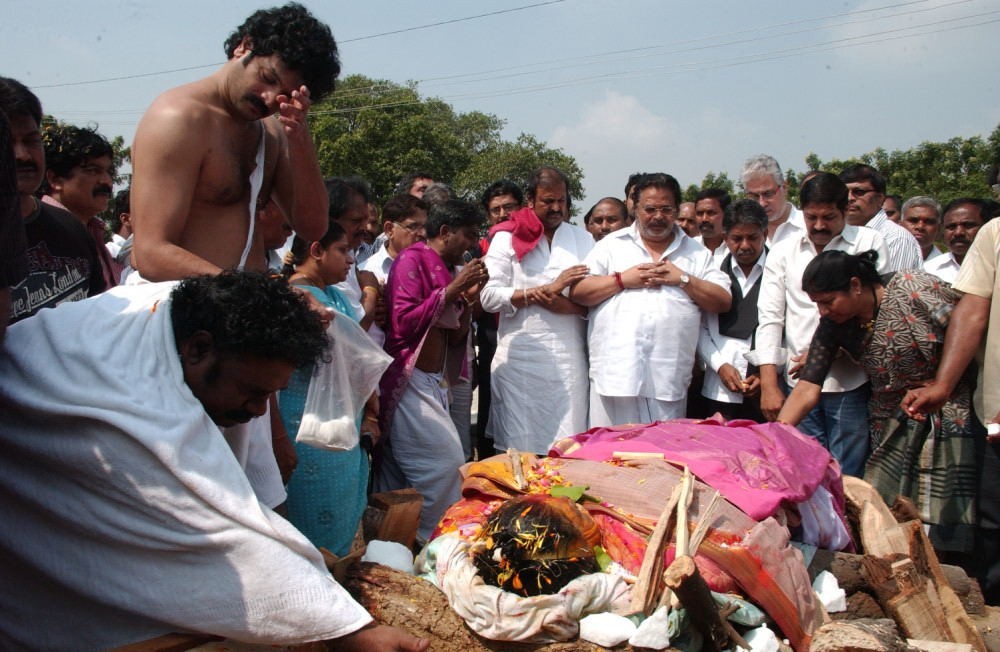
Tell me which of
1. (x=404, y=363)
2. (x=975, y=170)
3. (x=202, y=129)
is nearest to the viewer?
(x=202, y=129)

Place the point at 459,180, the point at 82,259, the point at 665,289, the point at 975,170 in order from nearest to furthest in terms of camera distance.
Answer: the point at 82,259 → the point at 665,289 → the point at 975,170 → the point at 459,180

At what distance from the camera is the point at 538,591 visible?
2414 mm

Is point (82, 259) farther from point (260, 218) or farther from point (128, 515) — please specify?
point (128, 515)

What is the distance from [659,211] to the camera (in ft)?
16.7

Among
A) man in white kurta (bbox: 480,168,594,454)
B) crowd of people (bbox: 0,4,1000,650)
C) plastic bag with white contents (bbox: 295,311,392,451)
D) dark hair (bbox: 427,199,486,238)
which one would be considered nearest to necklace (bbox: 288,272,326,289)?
crowd of people (bbox: 0,4,1000,650)

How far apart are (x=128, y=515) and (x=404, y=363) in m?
2.87

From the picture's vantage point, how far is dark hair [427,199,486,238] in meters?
4.87

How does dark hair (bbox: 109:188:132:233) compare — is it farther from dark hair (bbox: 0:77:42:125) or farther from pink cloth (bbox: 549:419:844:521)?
pink cloth (bbox: 549:419:844:521)

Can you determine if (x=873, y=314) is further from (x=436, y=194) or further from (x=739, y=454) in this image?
(x=436, y=194)

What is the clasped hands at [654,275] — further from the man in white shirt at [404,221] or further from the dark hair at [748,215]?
the man in white shirt at [404,221]

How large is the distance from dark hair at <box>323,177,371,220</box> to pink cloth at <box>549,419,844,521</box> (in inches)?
65.1

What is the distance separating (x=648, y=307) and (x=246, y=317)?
339 cm

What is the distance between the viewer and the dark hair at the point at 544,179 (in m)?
5.39

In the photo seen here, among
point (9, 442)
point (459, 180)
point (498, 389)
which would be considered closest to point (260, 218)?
point (9, 442)
